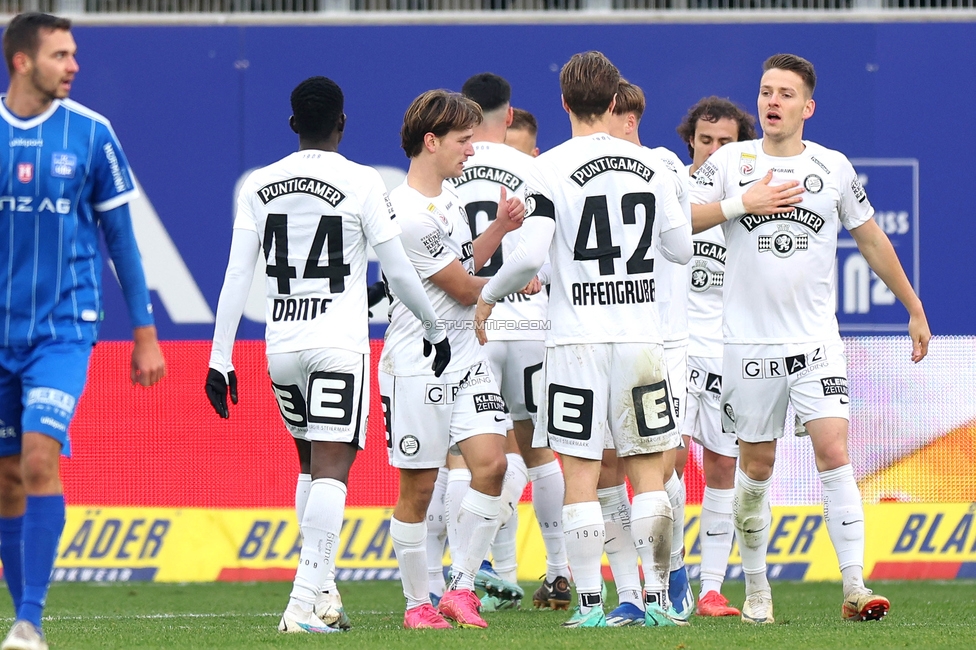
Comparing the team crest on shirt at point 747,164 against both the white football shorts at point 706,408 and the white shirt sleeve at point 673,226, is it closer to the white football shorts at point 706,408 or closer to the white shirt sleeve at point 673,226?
the white shirt sleeve at point 673,226

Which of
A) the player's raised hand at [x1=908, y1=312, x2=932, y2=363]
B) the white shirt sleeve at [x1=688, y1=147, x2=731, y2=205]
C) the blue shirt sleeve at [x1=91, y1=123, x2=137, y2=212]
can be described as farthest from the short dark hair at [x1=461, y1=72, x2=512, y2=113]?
the blue shirt sleeve at [x1=91, y1=123, x2=137, y2=212]

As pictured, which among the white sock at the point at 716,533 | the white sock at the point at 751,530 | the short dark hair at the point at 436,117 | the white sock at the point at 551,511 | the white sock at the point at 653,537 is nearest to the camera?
the white sock at the point at 653,537

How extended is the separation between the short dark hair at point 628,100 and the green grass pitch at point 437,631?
2.48m

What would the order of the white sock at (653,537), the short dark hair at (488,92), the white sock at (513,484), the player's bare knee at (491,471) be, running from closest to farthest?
1. the white sock at (653,537)
2. the player's bare knee at (491,471)
3. the white sock at (513,484)
4. the short dark hair at (488,92)

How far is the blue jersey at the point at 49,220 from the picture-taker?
504cm

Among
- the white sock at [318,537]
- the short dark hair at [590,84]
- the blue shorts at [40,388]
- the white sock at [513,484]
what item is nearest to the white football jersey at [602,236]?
the short dark hair at [590,84]

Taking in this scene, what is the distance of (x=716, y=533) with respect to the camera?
7.78 metres

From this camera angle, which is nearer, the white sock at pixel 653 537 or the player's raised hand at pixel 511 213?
the white sock at pixel 653 537

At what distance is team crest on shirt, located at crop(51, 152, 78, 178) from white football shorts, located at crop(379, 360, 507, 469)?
1943 mm

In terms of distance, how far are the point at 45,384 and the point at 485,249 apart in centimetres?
243

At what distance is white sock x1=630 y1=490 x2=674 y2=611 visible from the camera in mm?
6125

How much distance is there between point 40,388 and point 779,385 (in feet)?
11.1

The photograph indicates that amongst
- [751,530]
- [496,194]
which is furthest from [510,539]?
[496,194]

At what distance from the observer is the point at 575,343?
614cm
